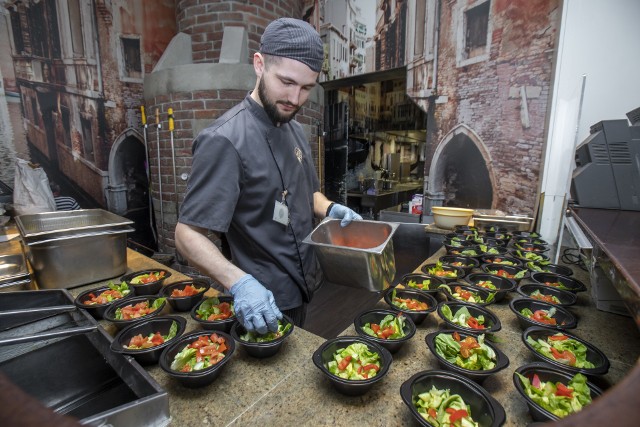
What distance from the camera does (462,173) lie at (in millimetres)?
4164

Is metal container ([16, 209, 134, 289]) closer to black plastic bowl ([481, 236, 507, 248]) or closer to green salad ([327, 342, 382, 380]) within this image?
green salad ([327, 342, 382, 380])

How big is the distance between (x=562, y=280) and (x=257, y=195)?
1.79m

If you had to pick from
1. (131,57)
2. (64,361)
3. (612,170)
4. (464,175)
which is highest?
(131,57)

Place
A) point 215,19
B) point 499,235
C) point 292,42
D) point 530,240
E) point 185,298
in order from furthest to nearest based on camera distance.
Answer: point 215,19 → point 499,235 → point 530,240 → point 185,298 → point 292,42

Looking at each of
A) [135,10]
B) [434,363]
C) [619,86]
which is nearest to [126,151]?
[135,10]

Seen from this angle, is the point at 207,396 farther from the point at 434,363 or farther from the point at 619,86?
the point at 619,86

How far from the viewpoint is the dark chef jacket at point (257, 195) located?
131cm

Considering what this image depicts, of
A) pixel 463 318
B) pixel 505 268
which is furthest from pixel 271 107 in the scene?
pixel 505 268

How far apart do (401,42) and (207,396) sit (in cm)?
477

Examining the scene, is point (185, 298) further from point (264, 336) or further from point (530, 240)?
point (530, 240)

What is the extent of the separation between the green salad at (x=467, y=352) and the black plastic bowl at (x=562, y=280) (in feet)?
3.01

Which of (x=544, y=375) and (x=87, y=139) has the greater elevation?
(x=87, y=139)

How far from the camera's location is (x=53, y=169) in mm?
3775

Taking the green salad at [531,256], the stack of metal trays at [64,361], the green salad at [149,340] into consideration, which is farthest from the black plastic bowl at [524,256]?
the stack of metal trays at [64,361]
